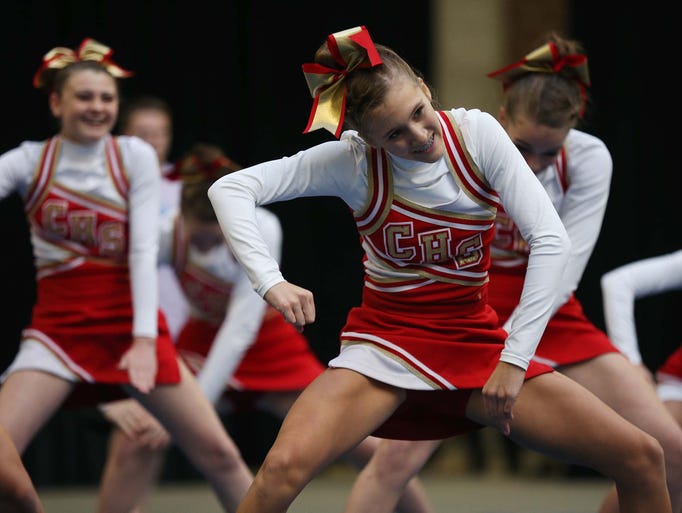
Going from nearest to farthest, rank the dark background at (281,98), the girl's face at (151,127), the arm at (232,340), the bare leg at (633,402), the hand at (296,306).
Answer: the hand at (296,306), the bare leg at (633,402), the arm at (232,340), the girl's face at (151,127), the dark background at (281,98)

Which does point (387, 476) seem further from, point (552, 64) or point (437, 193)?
point (552, 64)

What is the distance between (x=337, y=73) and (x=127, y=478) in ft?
6.70

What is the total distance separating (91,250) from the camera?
414 centimetres

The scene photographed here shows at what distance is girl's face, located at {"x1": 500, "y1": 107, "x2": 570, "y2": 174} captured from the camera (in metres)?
3.68

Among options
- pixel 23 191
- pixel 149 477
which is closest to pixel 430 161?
pixel 23 191

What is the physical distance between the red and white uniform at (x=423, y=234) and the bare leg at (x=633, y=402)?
0.64 meters

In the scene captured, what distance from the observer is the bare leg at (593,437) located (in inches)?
118

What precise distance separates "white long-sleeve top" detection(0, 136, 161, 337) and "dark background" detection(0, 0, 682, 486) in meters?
2.58

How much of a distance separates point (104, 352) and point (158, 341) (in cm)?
18

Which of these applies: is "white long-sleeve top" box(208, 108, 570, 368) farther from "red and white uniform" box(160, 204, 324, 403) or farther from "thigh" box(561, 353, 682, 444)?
"red and white uniform" box(160, 204, 324, 403)

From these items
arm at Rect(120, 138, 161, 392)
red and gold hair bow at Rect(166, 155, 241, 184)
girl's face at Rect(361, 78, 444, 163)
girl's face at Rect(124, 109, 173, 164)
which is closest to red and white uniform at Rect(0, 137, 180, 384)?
arm at Rect(120, 138, 161, 392)

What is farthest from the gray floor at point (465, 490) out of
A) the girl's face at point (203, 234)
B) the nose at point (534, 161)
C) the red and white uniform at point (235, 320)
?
the nose at point (534, 161)

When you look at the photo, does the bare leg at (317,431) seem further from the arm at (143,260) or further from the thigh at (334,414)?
the arm at (143,260)

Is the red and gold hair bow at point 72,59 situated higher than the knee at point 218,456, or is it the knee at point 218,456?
the red and gold hair bow at point 72,59
